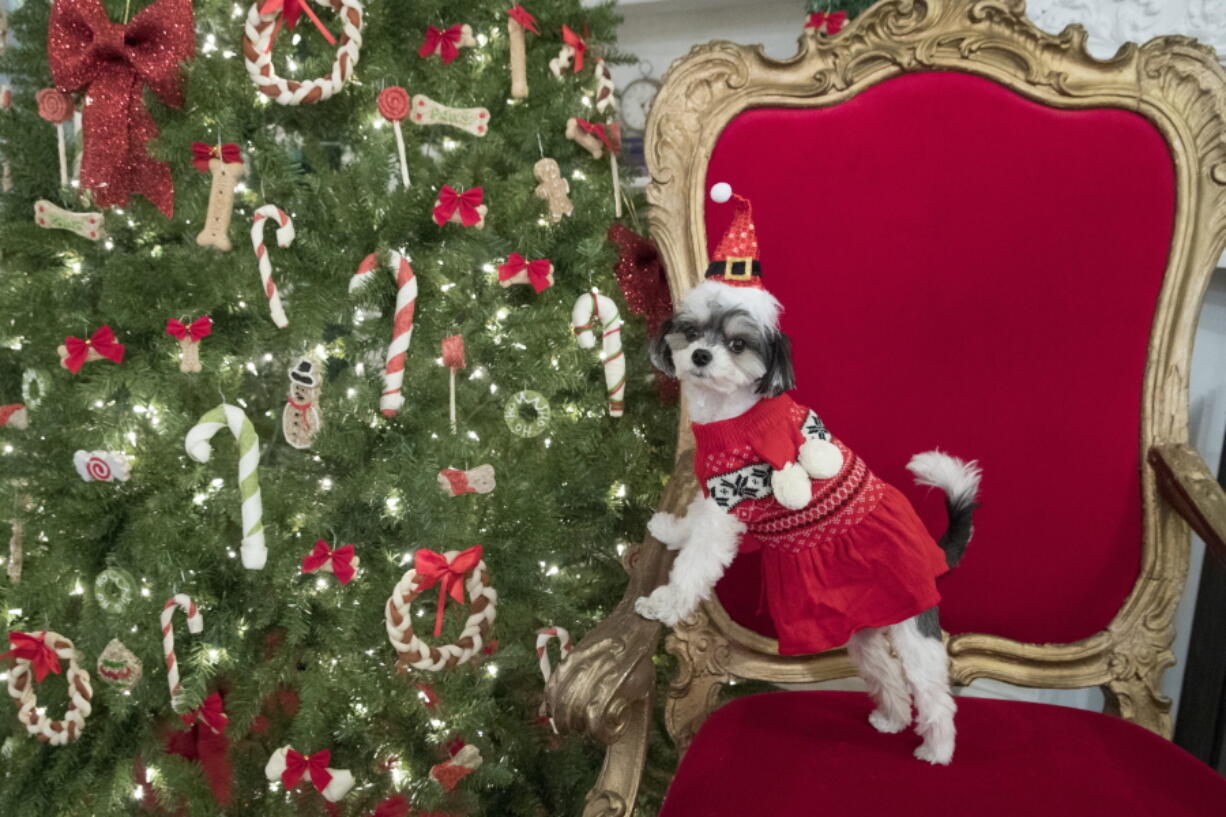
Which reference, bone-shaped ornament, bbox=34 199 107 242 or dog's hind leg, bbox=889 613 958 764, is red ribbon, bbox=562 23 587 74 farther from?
dog's hind leg, bbox=889 613 958 764

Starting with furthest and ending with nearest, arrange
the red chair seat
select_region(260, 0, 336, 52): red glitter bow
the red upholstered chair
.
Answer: select_region(260, 0, 336, 52): red glitter bow
the red upholstered chair
the red chair seat

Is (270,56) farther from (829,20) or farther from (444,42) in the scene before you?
(829,20)

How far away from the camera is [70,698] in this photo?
55.9 inches

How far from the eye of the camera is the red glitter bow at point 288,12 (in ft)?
3.93

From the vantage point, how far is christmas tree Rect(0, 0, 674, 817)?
1284mm

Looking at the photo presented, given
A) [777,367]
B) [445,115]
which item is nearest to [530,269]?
[445,115]

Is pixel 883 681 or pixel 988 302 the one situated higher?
pixel 988 302

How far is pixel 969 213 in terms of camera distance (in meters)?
1.10

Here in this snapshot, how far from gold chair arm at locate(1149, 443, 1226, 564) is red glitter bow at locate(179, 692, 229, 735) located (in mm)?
1597

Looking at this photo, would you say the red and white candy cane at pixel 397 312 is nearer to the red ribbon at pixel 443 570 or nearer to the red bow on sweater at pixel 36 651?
the red ribbon at pixel 443 570

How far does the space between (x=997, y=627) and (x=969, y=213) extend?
629mm

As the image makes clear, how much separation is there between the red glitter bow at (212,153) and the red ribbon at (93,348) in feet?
1.12

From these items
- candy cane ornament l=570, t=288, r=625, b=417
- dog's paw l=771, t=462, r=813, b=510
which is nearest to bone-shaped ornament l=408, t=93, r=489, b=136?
candy cane ornament l=570, t=288, r=625, b=417

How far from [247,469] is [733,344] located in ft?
2.79
